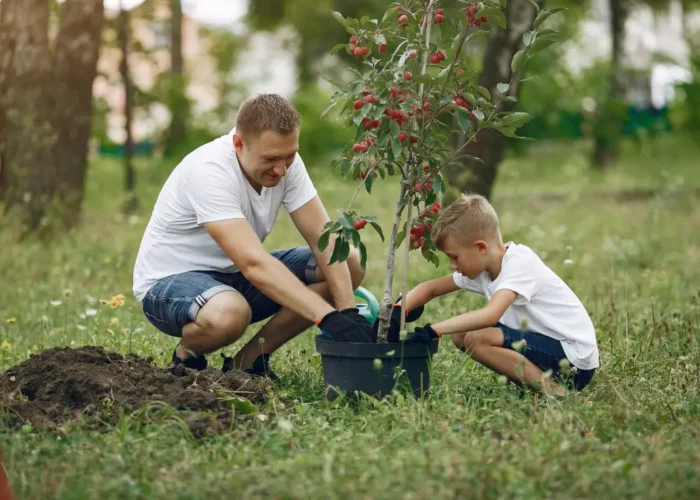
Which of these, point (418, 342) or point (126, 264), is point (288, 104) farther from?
point (126, 264)

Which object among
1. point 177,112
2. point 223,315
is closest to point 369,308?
point 223,315

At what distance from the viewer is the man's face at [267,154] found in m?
4.06

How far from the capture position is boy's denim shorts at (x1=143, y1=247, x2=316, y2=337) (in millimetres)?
4215

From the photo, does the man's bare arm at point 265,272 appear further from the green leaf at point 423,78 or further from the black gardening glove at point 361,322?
the green leaf at point 423,78

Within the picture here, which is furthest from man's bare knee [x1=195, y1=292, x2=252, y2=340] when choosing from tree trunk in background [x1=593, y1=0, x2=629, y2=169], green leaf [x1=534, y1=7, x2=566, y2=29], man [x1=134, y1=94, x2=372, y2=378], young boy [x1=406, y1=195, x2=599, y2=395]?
tree trunk in background [x1=593, y1=0, x2=629, y2=169]

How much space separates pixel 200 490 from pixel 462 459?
0.85 m

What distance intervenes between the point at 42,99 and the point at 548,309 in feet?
22.5

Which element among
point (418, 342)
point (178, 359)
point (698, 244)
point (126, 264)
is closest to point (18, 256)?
point (126, 264)

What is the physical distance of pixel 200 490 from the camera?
9.29 ft

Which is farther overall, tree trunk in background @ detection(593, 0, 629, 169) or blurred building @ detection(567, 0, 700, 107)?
blurred building @ detection(567, 0, 700, 107)

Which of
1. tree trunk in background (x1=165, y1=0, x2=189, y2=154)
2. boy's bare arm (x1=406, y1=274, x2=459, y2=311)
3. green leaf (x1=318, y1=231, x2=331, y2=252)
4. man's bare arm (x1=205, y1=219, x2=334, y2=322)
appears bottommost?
boy's bare arm (x1=406, y1=274, x2=459, y2=311)

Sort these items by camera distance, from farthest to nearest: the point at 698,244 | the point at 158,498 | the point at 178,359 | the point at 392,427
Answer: the point at 698,244 < the point at 178,359 < the point at 392,427 < the point at 158,498

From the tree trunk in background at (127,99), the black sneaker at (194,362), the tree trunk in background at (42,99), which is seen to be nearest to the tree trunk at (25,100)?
the tree trunk in background at (42,99)

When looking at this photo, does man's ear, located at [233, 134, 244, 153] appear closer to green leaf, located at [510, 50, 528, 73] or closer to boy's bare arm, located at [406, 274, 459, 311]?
boy's bare arm, located at [406, 274, 459, 311]
